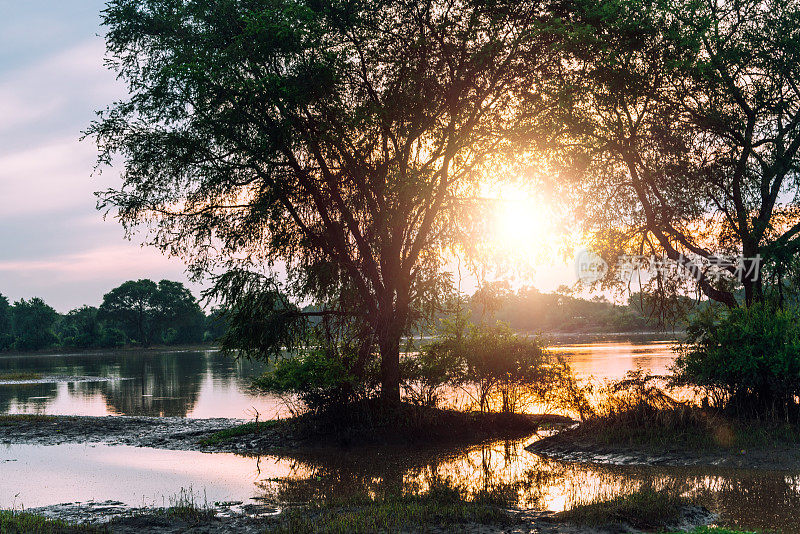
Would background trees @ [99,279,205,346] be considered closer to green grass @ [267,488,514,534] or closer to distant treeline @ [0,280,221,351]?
distant treeline @ [0,280,221,351]

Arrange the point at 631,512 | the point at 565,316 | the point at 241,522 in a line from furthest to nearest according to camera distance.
A: 1. the point at 565,316
2. the point at 241,522
3. the point at 631,512

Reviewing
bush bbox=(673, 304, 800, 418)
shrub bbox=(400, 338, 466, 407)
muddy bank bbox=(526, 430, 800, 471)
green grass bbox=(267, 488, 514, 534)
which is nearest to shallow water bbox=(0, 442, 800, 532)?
muddy bank bbox=(526, 430, 800, 471)

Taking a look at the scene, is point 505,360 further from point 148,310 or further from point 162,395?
point 148,310

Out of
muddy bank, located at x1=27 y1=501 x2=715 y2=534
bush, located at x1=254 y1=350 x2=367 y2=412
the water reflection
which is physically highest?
bush, located at x1=254 y1=350 x2=367 y2=412

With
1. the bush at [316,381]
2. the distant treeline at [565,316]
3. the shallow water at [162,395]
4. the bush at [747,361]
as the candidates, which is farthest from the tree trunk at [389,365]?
the distant treeline at [565,316]

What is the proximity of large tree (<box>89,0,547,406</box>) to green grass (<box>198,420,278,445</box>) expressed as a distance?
2975 mm

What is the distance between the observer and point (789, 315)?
1805 centimetres

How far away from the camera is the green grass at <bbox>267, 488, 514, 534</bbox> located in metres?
10.4

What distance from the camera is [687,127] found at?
22.4 m

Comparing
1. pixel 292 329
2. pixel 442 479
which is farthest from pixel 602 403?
pixel 292 329

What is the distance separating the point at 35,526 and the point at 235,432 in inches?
479

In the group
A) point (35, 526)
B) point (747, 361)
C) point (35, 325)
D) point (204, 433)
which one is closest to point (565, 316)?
point (35, 325)

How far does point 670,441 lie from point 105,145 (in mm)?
18853

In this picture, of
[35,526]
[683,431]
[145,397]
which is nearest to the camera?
[35,526]
